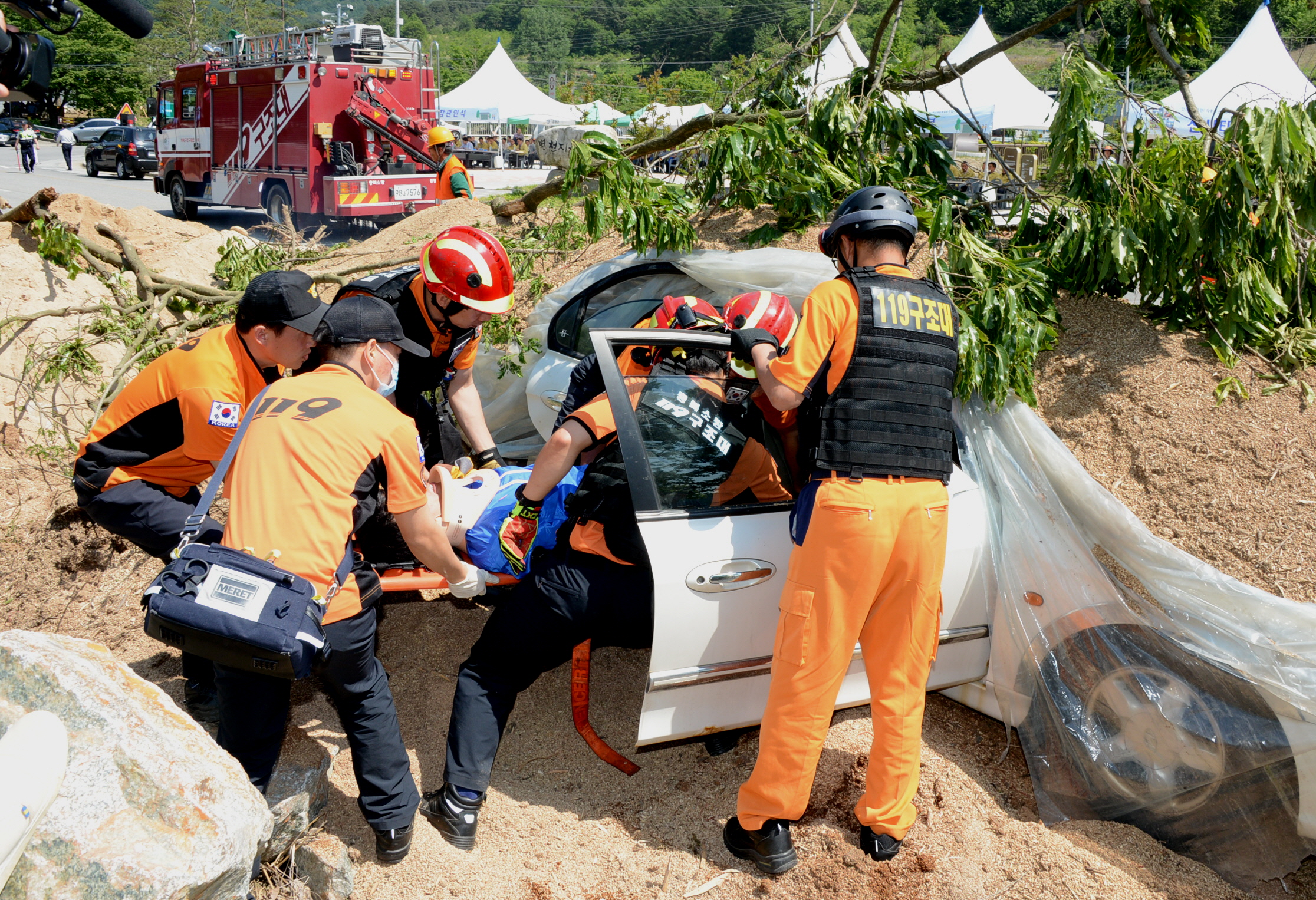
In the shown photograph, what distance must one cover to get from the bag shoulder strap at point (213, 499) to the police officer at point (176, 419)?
43cm

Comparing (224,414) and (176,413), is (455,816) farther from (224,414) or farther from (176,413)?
(176,413)

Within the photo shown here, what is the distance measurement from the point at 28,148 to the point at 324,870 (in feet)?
97.0

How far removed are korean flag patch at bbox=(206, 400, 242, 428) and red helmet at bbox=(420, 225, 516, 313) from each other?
1.04m

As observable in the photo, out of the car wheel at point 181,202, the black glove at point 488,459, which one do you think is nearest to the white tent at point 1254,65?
the car wheel at point 181,202

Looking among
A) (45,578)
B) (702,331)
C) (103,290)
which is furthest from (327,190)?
(702,331)

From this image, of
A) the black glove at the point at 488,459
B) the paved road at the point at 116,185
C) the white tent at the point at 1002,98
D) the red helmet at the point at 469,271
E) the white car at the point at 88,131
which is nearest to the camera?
the red helmet at the point at 469,271

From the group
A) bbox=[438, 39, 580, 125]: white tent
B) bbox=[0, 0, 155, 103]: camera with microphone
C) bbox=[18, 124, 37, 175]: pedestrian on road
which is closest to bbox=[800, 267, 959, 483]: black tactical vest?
bbox=[0, 0, 155, 103]: camera with microphone

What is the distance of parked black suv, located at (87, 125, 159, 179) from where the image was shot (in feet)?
81.3

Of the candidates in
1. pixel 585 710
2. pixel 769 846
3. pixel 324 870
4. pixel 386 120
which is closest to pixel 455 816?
pixel 324 870

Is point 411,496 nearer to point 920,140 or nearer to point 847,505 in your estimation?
point 847,505

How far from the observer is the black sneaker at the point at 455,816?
115 inches

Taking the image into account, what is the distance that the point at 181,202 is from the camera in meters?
17.4

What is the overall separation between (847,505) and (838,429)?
0.22 m

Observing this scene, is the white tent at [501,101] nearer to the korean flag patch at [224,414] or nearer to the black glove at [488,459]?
the black glove at [488,459]
